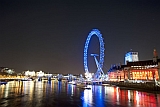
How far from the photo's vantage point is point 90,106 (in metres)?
27.1

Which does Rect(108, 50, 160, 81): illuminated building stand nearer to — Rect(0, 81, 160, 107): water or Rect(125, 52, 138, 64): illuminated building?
Rect(0, 81, 160, 107): water

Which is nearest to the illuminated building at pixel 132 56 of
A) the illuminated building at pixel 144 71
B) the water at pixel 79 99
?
the illuminated building at pixel 144 71

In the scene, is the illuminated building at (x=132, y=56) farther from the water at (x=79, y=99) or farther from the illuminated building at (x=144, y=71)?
the water at (x=79, y=99)

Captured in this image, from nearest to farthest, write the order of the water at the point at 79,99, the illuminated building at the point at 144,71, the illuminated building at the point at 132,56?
the water at the point at 79,99
the illuminated building at the point at 144,71
the illuminated building at the point at 132,56

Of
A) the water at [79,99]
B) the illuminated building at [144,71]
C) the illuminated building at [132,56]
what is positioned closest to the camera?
the water at [79,99]

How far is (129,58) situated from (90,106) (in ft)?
402

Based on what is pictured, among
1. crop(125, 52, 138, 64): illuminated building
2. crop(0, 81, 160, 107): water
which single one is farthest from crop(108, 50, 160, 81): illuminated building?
crop(125, 52, 138, 64): illuminated building

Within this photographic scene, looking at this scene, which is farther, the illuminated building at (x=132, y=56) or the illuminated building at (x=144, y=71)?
the illuminated building at (x=132, y=56)

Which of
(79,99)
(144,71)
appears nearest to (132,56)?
(144,71)

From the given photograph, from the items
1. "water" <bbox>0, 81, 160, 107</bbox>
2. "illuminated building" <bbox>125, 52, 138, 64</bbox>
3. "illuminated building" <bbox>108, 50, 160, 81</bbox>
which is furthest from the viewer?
"illuminated building" <bbox>125, 52, 138, 64</bbox>

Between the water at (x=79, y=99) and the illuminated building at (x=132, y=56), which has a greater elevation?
the illuminated building at (x=132, y=56)

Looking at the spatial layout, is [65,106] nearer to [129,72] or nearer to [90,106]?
[90,106]

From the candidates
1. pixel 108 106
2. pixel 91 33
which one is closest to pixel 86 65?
pixel 91 33

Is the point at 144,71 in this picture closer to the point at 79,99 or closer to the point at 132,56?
the point at 79,99
